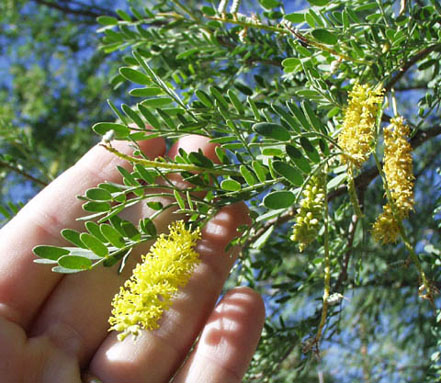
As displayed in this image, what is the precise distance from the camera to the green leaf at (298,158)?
0.76 metres

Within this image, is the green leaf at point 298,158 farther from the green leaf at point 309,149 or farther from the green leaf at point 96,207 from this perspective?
the green leaf at point 96,207

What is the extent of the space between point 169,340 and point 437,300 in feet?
3.10

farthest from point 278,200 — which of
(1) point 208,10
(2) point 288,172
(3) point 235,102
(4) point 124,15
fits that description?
(4) point 124,15

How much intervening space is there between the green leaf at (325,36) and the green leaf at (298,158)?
0.25m

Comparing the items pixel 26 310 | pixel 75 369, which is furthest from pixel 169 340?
pixel 26 310

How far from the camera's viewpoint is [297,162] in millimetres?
773

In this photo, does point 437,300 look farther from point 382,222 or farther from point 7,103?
point 7,103

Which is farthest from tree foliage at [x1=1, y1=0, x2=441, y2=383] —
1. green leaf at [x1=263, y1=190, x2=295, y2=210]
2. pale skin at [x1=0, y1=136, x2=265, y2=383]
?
pale skin at [x1=0, y1=136, x2=265, y2=383]

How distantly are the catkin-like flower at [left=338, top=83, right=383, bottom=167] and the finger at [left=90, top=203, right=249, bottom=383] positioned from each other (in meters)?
0.39

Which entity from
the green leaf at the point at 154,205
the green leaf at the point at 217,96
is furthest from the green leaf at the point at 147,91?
the green leaf at the point at 154,205

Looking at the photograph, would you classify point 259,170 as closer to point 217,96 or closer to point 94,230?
point 217,96

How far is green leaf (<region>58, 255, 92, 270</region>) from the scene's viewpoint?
872 mm

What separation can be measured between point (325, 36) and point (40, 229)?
943 mm

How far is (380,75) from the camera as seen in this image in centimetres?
93
